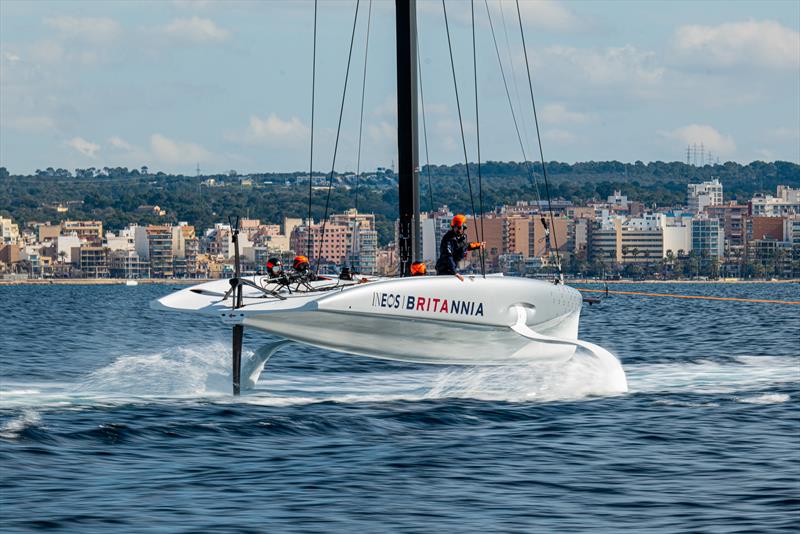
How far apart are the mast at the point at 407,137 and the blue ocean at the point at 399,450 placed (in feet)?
4.08

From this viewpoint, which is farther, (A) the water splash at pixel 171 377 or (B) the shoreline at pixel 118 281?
(B) the shoreline at pixel 118 281

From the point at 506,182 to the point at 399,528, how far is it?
17008cm

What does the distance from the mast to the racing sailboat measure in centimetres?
1

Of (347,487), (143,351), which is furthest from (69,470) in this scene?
(143,351)

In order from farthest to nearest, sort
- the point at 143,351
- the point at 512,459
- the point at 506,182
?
1. the point at 506,182
2. the point at 143,351
3. the point at 512,459

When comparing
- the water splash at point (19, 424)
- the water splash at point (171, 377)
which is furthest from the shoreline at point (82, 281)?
the water splash at point (19, 424)

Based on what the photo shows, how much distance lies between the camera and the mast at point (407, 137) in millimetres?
14719

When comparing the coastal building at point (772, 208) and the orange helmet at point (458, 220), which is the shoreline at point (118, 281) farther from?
the orange helmet at point (458, 220)

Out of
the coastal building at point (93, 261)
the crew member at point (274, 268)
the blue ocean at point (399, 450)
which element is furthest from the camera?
the coastal building at point (93, 261)

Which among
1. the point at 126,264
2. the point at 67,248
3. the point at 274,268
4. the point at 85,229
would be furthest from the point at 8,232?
the point at 274,268

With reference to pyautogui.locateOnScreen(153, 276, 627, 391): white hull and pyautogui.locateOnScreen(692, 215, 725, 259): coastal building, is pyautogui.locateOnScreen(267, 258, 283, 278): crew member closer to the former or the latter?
pyautogui.locateOnScreen(153, 276, 627, 391): white hull

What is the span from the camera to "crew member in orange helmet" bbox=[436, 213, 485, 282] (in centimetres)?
1434

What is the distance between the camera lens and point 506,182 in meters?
178

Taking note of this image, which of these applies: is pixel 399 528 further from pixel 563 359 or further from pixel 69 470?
pixel 563 359
